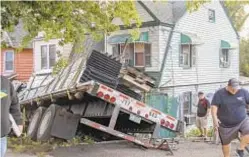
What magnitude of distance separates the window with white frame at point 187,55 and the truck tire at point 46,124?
11.9 m

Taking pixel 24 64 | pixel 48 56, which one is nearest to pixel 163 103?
pixel 48 56

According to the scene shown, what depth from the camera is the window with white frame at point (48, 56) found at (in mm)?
26698

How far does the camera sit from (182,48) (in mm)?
23219

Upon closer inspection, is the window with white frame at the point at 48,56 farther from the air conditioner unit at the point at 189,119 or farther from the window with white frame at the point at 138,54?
the air conditioner unit at the point at 189,119

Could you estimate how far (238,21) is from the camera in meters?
43.9

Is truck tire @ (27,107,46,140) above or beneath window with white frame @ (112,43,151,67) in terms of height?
beneath

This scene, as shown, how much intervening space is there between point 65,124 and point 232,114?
16.9ft

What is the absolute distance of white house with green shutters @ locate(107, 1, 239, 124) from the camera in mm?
21672

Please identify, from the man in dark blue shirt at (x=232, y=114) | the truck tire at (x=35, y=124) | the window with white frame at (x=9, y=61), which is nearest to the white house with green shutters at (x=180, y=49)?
the window with white frame at (x=9, y=61)

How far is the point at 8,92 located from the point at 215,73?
21.8 m

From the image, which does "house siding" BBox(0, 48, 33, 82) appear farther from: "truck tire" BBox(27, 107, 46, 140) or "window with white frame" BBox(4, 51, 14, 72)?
"truck tire" BBox(27, 107, 46, 140)

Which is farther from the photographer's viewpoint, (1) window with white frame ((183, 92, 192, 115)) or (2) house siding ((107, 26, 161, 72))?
(1) window with white frame ((183, 92, 192, 115))

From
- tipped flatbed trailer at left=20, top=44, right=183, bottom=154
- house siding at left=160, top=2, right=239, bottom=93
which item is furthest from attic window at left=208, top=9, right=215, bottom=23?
tipped flatbed trailer at left=20, top=44, right=183, bottom=154

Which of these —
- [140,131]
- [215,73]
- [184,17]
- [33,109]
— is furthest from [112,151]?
[215,73]
